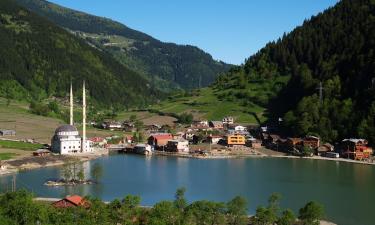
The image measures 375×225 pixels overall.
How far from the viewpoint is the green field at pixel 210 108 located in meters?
81.3

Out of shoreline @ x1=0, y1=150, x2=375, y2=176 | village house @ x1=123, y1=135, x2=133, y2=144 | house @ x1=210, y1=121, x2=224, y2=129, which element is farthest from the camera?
house @ x1=210, y1=121, x2=224, y2=129

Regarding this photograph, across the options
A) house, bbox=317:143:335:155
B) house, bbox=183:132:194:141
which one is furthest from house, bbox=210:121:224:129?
house, bbox=317:143:335:155

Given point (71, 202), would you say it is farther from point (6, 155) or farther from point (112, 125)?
point (112, 125)

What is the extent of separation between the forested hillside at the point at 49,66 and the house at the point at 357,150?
57568 mm

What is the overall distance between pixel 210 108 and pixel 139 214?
61.2m

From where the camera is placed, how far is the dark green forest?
24.7m

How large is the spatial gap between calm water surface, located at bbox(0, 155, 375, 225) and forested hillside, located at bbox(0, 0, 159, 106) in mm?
53725

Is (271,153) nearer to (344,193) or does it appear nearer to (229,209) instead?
(344,193)

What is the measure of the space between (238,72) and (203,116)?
1993 centimetres

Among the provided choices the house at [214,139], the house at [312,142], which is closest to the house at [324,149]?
the house at [312,142]

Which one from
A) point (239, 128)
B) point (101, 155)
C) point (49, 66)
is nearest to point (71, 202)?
point (101, 155)

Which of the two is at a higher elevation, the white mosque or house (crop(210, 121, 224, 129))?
house (crop(210, 121, 224, 129))

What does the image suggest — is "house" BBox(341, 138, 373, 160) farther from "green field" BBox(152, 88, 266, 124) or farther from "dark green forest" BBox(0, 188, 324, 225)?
"dark green forest" BBox(0, 188, 324, 225)

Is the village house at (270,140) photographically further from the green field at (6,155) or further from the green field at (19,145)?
the green field at (6,155)
